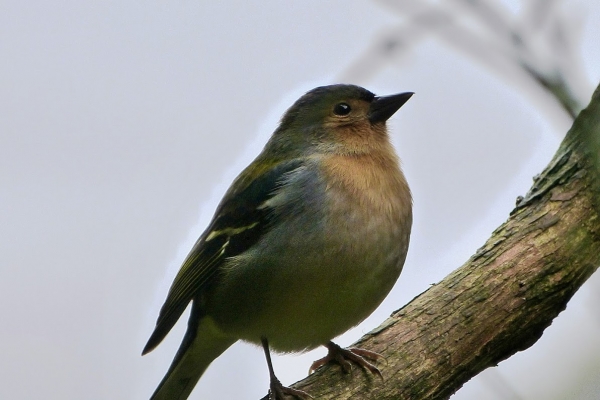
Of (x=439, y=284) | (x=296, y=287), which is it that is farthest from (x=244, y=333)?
(x=439, y=284)

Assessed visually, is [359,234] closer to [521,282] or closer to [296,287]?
[296,287]

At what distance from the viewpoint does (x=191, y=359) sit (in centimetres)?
558

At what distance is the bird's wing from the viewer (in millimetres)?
5262

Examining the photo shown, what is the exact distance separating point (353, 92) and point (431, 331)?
6.87 ft

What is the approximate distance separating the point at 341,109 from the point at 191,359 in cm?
221

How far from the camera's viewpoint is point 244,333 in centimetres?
515

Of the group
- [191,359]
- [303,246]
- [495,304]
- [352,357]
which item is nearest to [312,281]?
[303,246]

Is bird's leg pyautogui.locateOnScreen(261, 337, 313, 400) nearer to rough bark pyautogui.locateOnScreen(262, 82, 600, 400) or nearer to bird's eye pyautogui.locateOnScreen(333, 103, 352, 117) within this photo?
rough bark pyautogui.locateOnScreen(262, 82, 600, 400)

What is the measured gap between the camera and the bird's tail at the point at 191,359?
545 cm

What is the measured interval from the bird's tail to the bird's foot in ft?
2.08

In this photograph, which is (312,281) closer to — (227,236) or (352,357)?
(352,357)

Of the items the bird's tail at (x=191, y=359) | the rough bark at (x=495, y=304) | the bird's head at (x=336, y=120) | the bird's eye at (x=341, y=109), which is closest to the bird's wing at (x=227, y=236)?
the bird's tail at (x=191, y=359)

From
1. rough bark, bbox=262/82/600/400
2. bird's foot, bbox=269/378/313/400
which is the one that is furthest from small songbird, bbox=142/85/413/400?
rough bark, bbox=262/82/600/400

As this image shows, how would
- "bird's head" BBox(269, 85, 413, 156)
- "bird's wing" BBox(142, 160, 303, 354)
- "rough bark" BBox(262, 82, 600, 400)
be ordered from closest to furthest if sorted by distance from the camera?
"rough bark" BBox(262, 82, 600, 400), "bird's wing" BBox(142, 160, 303, 354), "bird's head" BBox(269, 85, 413, 156)
